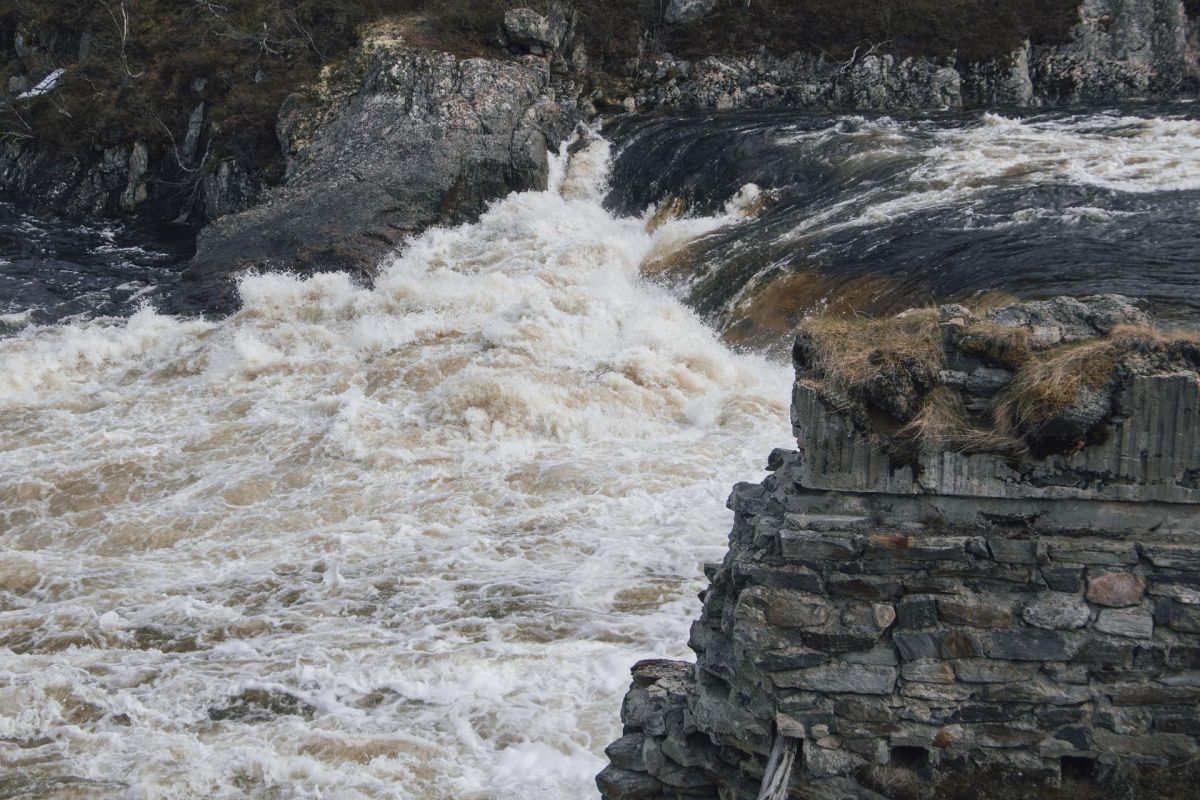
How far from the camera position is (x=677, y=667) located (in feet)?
20.1

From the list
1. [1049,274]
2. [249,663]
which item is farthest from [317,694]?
[1049,274]

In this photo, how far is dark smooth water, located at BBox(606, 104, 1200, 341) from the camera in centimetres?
1305

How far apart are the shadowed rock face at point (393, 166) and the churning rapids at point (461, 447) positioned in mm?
805

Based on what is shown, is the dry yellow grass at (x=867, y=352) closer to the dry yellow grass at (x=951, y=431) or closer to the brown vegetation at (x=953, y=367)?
the brown vegetation at (x=953, y=367)

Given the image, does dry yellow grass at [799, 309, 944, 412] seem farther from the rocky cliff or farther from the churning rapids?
the rocky cliff

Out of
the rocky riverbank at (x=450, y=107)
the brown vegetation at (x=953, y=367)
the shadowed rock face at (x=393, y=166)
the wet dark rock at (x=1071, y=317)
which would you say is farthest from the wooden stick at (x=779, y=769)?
the rocky riverbank at (x=450, y=107)

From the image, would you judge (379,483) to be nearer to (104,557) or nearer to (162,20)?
(104,557)

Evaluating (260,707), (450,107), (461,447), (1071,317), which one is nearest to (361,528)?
(461,447)

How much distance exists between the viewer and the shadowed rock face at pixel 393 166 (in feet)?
64.4

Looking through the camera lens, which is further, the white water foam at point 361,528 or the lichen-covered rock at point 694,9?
the lichen-covered rock at point 694,9

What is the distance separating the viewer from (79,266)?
21.9 meters

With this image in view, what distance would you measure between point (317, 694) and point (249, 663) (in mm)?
802

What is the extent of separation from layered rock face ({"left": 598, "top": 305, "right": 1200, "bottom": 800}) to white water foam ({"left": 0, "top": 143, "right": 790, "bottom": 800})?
2.28m

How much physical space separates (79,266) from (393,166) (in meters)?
6.79
